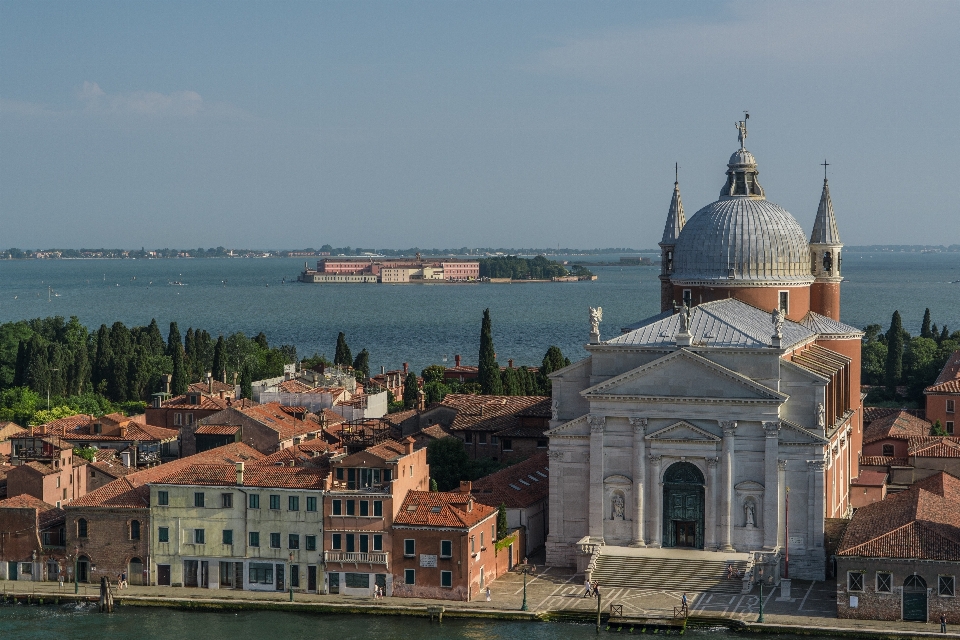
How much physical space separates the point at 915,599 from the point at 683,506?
788 centimetres

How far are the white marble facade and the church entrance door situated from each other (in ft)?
0.10

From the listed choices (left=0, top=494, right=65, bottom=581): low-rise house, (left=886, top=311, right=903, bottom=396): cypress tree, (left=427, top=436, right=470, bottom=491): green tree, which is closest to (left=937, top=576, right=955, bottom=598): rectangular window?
(left=427, top=436, right=470, bottom=491): green tree

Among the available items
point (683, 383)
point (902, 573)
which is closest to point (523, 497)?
point (683, 383)

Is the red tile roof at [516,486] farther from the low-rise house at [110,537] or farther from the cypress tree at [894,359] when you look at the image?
the cypress tree at [894,359]

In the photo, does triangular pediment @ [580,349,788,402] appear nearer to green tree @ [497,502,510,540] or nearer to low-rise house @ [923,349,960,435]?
green tree @ [497,502,510,540]

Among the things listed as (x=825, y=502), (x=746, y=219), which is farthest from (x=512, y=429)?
(x=825, y=502)

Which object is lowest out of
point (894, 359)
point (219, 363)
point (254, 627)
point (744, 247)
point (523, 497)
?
point (254, 627)

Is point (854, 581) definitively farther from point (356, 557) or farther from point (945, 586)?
point (356, 557)

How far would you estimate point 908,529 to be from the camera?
3688 centimetres

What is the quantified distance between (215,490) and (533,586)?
944 cm

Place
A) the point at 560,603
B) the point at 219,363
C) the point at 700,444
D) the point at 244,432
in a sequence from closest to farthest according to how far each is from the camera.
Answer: the point at 560,603 < the point at 700,444 < the point at 244,432 < the point at 219,363

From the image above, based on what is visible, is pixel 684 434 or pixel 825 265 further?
pixel 825 265

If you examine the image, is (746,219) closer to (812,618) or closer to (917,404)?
(812,618)

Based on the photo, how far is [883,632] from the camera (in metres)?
35.1
